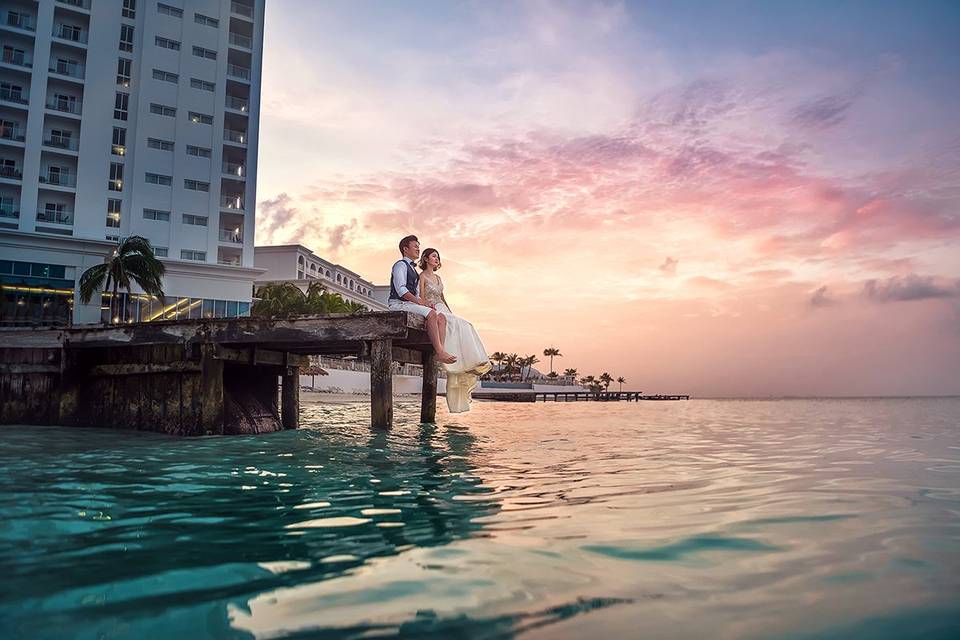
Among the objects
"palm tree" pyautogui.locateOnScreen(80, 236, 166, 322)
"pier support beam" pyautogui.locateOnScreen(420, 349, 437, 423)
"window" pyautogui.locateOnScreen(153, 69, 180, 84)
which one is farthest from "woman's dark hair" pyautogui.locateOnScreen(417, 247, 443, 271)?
"window" pyautogui.locateOnScreen(153, 69, 180, 84)

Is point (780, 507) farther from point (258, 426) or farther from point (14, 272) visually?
point (14, 272)

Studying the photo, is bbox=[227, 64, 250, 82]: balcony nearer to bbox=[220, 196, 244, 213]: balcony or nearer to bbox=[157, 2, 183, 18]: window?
bbox=[157, 2, 183, 18]: window

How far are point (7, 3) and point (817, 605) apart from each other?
198 feet

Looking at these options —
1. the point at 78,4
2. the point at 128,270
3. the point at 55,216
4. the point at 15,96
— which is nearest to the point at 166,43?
the point at 78,4

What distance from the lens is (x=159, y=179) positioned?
155 ft

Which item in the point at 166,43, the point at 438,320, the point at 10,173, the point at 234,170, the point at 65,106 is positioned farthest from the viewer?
the point at 234,170

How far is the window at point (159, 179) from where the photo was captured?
46.7m

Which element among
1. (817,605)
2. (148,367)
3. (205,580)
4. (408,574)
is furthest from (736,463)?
(148,367)

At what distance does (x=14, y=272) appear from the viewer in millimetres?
40438

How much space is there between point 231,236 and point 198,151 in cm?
714

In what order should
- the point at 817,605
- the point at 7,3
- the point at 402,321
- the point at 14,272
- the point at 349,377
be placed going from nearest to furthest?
the point at 817,605 < the point at 402,321 < the point at 14,272 < the point at 7,3 < the point at 349,377

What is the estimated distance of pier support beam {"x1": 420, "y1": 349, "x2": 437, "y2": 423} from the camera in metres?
13.9

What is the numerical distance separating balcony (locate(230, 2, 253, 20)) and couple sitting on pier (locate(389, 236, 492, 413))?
5091 cm

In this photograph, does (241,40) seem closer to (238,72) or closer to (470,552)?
(238,72)
